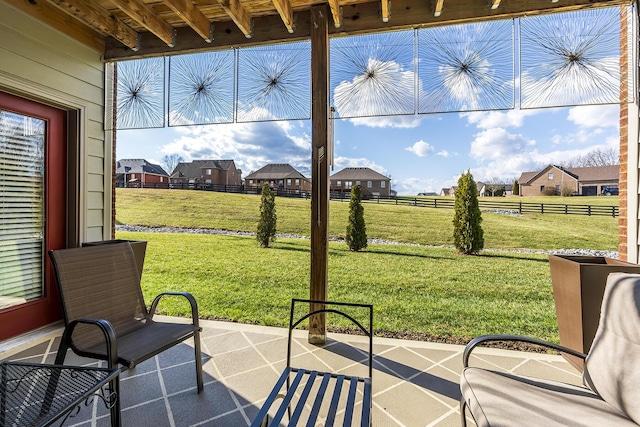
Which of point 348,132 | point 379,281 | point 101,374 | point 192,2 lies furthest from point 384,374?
point 348,132

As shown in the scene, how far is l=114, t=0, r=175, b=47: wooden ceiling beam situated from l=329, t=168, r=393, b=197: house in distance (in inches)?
119

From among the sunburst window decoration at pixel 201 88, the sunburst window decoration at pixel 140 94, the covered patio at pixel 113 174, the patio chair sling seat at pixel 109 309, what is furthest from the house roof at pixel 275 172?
the patio chair sling seat at pixel 109 309

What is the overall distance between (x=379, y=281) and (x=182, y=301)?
2.88 meters

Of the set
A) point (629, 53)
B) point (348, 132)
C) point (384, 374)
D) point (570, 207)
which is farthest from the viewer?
point (348, 132)

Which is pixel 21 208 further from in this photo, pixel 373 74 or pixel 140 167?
pixel 140 167

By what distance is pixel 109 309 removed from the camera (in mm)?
2068

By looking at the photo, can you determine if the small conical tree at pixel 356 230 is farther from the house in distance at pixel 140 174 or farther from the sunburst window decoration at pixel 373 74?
the house in distance at pixel 140 174

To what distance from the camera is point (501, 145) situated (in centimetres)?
518

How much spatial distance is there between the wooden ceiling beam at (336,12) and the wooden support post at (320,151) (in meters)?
0.11

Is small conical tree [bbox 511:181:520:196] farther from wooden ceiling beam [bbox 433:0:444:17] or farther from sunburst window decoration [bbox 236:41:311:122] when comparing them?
sunburst window decoration [bbox 236:41:311:122]

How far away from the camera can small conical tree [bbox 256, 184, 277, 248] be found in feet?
18.8

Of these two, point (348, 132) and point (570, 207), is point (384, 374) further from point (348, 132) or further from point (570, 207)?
point (348, 132)

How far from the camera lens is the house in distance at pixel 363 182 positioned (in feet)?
17.4

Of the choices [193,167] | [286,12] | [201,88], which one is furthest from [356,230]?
[193,167]
